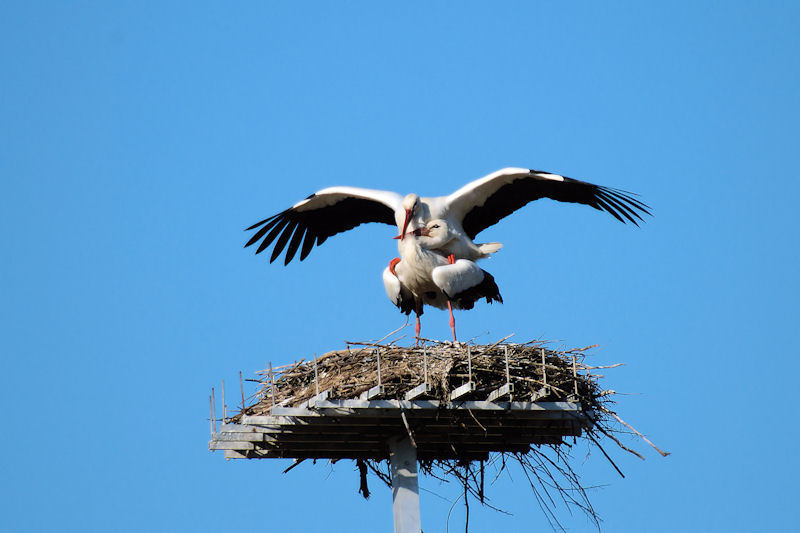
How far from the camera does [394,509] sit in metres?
13.5

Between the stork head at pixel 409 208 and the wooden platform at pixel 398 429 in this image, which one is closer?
the wooden platform at pixel 398 429

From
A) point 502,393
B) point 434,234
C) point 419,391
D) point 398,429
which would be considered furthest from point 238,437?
point 434,234

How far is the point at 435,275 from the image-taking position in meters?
14.7

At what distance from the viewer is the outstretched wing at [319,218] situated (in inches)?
628

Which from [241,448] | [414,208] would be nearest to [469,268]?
[414,208]

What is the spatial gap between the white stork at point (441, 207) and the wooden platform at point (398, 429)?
7.41 ft

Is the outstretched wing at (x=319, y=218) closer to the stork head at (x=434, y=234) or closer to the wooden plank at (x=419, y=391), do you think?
the stork head at (x=434, y=234)

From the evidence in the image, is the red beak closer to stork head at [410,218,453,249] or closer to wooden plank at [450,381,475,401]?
stork head at [410,218,453,249]

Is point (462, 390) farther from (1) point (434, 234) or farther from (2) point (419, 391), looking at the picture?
(1) point (434, 234)

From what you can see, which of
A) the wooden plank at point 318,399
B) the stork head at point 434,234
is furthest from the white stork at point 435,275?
the wooden plank at point 318,399

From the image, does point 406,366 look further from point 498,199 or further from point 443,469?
point 498,199

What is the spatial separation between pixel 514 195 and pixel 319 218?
2.39 m

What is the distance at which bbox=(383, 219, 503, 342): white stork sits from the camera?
14.7 meters

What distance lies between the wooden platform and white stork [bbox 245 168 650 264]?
7.41 ft
